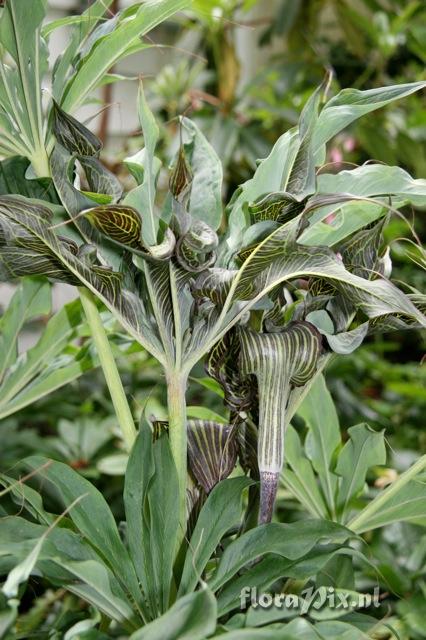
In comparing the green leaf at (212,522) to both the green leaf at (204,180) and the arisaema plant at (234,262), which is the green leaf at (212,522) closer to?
the arisaema plant at (234,262)

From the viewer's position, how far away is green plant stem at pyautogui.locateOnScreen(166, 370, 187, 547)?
0.56 meters

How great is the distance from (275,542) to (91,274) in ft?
0.72

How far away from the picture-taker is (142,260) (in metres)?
0.56

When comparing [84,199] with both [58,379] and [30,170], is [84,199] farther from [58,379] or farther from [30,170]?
[58,379]

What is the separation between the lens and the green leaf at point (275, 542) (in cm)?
52

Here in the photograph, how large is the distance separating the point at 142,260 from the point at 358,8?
2.97 meters

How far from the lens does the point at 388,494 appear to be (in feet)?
2.03

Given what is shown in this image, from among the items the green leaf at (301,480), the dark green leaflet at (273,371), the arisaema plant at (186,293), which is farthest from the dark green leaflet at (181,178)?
the green leaf at (301,480)

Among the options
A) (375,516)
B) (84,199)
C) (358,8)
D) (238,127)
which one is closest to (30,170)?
(84,199)

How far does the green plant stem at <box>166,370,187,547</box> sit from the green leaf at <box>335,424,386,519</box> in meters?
0.16

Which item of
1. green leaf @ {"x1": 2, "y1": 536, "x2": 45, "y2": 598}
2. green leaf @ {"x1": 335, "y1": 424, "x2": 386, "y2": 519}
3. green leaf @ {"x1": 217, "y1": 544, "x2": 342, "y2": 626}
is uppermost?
green leaf @ {"x1": 2, "y1": 536, "x2": 45, "y2": 598}

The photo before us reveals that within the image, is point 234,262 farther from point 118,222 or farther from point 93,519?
point 93,519

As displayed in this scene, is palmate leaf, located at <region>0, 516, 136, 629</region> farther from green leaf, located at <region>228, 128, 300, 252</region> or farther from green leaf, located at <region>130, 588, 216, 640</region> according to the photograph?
green leaf, located at <region>228, 128, 300, 252</region>

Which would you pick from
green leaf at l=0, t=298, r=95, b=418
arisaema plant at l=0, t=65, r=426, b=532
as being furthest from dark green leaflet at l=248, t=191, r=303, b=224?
green leaf at l=0, t=298, r=95, b=418
